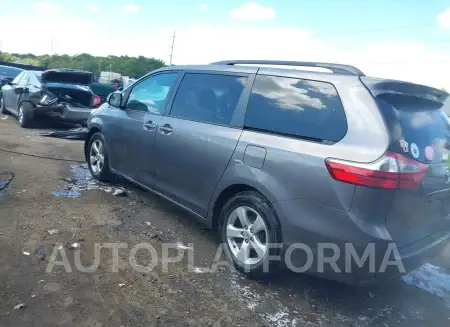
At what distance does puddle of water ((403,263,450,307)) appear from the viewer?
11.4ft

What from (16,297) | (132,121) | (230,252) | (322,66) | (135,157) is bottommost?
(16,297)

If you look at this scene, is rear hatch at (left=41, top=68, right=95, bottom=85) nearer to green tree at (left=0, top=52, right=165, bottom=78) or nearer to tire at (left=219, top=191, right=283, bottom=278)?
tire at (left=219, top=191, right=283, bottom=278)

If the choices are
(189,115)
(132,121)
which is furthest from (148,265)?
(132,121)

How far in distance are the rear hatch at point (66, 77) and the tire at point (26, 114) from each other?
81 centimetres

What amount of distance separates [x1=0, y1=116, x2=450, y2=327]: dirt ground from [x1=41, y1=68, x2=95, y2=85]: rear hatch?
6197 millimetres

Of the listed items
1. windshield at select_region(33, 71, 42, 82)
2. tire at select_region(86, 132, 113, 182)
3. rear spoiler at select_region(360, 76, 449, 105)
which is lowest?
tire at select_region(86, 132, 113, 182)

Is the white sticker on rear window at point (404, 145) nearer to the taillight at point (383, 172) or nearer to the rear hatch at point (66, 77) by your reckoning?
the taillight at point (383, 172)

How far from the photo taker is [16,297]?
2646mm

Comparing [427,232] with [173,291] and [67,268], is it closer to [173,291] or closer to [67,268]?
[173,291]

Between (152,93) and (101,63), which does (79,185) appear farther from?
(101,63)

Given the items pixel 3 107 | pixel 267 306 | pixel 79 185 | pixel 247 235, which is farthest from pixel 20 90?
pixel 267 306

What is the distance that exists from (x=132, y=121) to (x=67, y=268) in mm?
1978

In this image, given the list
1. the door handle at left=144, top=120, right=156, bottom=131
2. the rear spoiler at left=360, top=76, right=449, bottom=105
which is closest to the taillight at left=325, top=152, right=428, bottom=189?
the rear spoiler at left=360, top=76, right=449, bottom=105

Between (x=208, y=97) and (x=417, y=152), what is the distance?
76.9 inches
